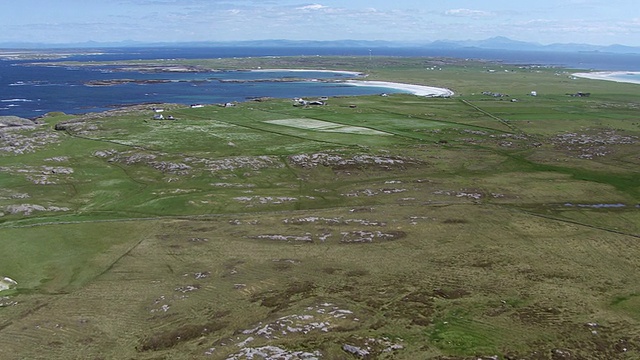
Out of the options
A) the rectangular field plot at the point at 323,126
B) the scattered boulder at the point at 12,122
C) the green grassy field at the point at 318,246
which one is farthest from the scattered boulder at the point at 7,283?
the scattered boulder at the point at 12,122

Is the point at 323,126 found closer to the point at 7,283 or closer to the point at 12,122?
the point at 12,122

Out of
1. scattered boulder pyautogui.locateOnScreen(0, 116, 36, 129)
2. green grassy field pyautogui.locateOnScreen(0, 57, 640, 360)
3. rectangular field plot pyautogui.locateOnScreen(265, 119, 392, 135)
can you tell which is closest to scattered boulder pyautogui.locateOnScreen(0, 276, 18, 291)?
green grassy field pyautogui.locateOnScreen(0, 57, 640, 360)

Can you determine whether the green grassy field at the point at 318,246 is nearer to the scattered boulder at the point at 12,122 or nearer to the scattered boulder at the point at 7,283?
the scattered boulder at the point at 7,283

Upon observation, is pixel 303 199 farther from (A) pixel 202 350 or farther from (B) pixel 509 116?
(B) pixel 509 116

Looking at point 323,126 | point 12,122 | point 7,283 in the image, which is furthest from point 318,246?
point 12,122

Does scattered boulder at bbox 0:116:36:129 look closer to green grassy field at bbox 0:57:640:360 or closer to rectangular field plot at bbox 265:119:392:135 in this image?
green grassy field at bbox 0:57:640:360

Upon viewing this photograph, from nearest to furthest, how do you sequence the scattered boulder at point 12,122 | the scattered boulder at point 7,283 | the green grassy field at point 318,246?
the green grassy field at point 318,246 → the scattered boulder at point 7,283 → the scattered boulder at point 12,122
